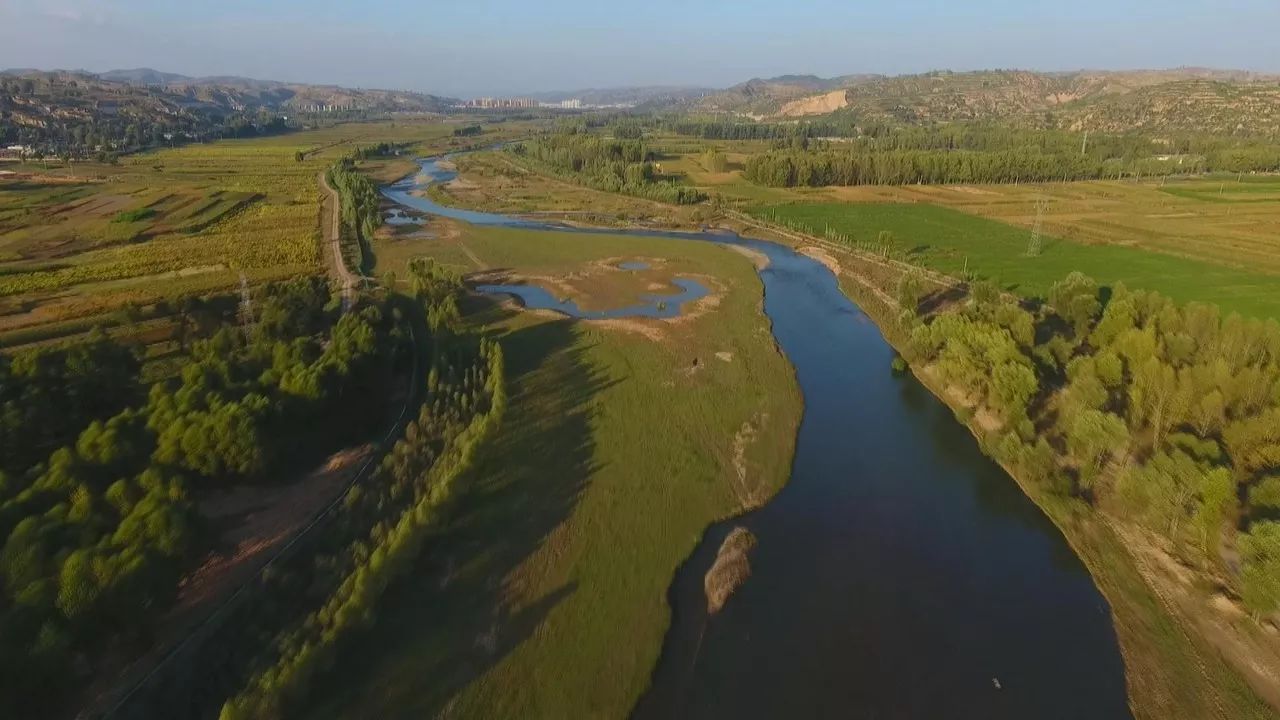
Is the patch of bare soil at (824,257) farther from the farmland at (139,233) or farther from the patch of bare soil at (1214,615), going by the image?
the farmland at (139,233)

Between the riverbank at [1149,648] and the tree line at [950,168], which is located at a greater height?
the tree line at [950,168]

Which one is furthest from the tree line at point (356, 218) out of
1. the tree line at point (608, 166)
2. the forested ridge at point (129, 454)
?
the tree line at point (608, 166)

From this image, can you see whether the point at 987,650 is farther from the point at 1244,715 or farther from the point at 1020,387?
the point at 1020,387

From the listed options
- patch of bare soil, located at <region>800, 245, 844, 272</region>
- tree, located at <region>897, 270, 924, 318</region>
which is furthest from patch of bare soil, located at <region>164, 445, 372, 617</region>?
patch of bare soil, located at <region>800, 245, 844, 272</region>

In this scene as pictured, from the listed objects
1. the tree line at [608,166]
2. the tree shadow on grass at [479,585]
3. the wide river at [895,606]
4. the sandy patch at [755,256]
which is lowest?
the wide river at [895,606]

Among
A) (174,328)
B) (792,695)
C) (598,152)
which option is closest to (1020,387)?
(792,695)

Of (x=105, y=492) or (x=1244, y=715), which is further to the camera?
(x=105, y=492)

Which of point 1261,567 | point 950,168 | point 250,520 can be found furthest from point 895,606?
point 950,168
